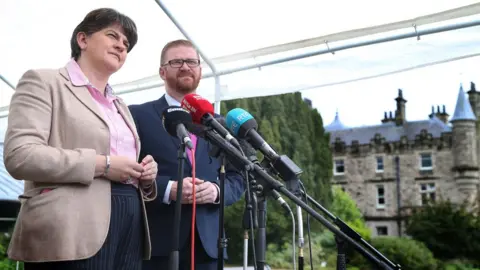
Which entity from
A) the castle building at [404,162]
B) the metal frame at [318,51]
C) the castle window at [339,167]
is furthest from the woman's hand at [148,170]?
the castle window at [339,167]

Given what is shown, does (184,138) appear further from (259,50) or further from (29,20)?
(29,20)

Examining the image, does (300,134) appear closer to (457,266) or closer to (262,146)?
(457,266)

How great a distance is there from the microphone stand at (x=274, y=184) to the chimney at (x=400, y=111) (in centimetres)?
2548

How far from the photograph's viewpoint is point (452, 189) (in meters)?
22.2

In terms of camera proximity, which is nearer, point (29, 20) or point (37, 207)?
point (37, 207)

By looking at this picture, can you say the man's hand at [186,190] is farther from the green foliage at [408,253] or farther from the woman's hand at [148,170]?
the green foliage at [408,253]

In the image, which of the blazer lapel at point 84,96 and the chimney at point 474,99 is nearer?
the blazer lapel at point 84,96

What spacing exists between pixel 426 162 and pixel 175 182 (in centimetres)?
2447

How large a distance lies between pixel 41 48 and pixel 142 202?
3.57 meters

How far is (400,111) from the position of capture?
27.2 m

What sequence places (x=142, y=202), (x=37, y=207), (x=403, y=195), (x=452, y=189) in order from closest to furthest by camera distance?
(x=37, y=207) < (x=142, y=202) < (x=452, y=189) < (x=403, y=195)

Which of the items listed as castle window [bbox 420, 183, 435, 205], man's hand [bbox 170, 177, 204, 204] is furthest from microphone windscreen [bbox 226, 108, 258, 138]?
castle window [bbox 420, 183, 435, 205]

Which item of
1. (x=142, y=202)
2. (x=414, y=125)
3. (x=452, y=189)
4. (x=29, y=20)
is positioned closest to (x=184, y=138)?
(x=142, y=202)

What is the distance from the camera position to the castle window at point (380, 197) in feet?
75.7
